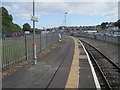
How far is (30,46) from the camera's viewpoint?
471 inches

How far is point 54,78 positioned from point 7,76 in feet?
5.96

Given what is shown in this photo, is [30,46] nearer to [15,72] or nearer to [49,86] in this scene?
[15,72]

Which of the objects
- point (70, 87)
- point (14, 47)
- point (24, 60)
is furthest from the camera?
point (24, 60)

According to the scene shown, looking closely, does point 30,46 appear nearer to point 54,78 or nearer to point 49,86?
point 54,78

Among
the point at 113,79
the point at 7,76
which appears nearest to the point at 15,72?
the point at 7,76

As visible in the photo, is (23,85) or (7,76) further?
(7,76)

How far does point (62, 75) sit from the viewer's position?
22.7 ft

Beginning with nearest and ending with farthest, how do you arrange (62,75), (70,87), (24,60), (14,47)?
(70,87), (62,75), (14,47), (24,60)

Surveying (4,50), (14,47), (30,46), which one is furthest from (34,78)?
(30,46)

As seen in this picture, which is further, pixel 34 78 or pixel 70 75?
pixel 70 75

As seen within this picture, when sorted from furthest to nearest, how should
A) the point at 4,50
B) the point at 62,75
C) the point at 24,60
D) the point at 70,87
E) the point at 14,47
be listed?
the point at 24,60 → the point at 14,47 → the point at 4,50 → the point at 62,75 → the point at 70,87

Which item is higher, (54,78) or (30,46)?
(30,46)

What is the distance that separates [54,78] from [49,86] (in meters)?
0.97

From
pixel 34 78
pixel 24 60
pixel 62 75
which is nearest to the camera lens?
pixel 34 78
